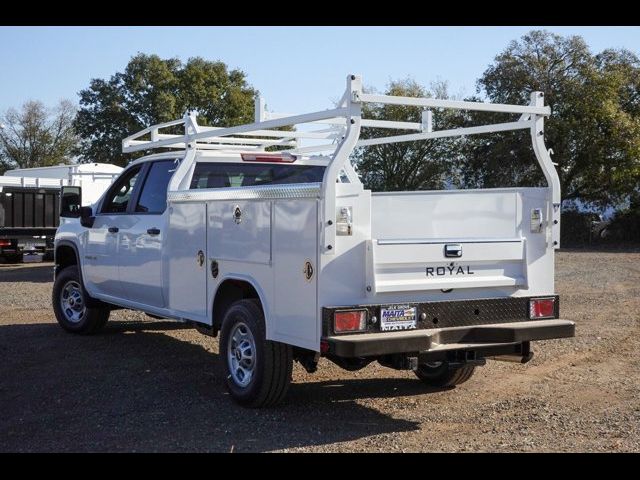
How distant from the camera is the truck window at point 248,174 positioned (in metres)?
8.01

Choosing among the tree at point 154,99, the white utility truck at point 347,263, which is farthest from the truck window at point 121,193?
the tree at point 154,99

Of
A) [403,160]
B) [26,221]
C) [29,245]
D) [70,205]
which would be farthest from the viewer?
[403,160]

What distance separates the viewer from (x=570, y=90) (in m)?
31.3

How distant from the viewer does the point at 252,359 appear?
251 inches

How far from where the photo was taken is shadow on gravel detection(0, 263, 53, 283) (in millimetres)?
17906

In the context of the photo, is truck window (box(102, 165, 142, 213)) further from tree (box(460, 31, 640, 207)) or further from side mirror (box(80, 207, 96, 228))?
tree (box(460, 31, 640, 207))

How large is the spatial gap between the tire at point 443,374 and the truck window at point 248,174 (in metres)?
2.33

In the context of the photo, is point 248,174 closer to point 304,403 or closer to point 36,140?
point 304,403

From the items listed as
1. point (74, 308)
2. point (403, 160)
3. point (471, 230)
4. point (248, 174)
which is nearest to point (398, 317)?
point (471, 230)

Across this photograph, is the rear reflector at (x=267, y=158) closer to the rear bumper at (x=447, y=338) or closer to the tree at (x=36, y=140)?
the rear bumper at (x=447, y=338)

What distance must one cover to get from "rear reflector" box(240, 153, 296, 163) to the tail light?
322cm

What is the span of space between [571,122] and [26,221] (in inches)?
778

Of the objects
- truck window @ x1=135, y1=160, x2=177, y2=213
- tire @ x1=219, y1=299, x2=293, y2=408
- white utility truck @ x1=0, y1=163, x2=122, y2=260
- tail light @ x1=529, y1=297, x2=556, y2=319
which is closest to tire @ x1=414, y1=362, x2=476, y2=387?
tail light @ x1=529, y1=297, x2=556, y2=319

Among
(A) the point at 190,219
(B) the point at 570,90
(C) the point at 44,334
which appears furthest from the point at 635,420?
(B) the point at 570,90
